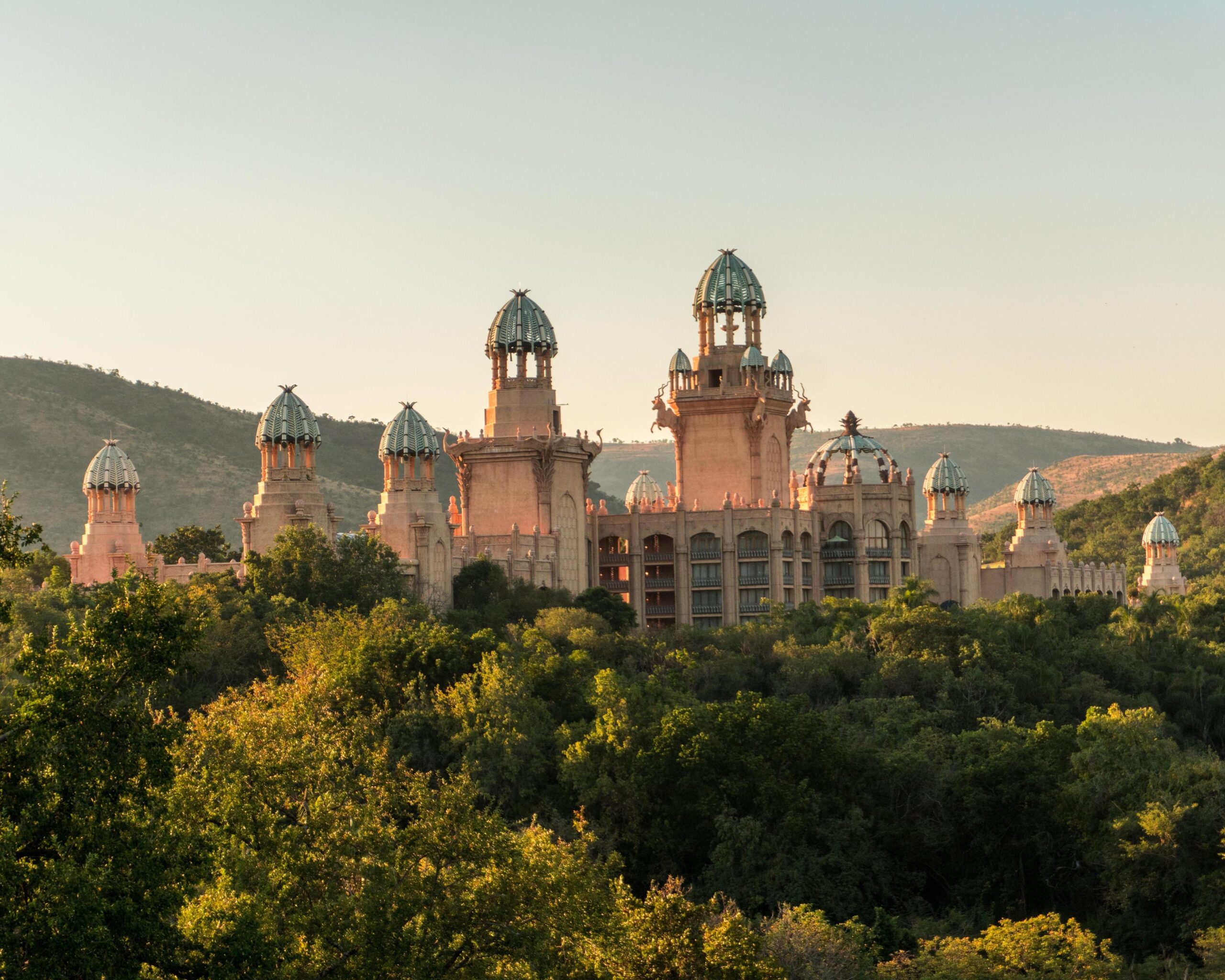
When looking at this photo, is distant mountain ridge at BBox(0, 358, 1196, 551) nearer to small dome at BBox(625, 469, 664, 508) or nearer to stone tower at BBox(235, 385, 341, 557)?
small dome at BBox(625, 469, 664, 508)

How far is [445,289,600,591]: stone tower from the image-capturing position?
3880 inches

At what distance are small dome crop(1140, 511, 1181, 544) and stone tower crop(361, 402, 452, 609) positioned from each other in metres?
71.0

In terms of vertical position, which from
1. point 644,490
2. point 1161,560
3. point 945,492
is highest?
point 644,490

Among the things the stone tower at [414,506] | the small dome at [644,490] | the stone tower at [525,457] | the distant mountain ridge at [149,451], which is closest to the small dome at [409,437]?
the stone tower at [414,506]

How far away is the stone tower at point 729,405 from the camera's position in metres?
111

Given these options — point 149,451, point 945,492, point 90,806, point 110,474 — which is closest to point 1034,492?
point 945,492

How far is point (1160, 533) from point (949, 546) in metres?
34.6

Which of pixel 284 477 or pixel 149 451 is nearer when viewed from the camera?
pixel 284 477

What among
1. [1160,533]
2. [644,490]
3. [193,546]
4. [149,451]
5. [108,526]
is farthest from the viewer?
[149,451]

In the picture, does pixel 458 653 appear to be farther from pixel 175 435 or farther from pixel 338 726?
pixel 175 435

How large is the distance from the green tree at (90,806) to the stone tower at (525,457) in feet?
210

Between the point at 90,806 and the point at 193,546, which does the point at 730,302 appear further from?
the point at 90,806

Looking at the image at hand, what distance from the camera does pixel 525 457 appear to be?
9850 centimetres

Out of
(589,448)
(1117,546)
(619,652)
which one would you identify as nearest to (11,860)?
(619,652)
